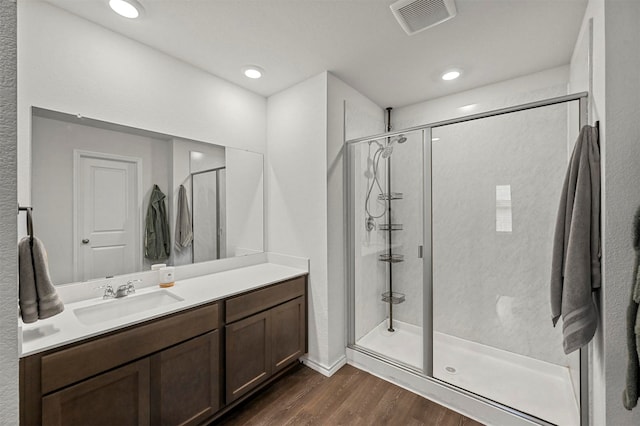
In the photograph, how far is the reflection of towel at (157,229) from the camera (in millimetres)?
1947

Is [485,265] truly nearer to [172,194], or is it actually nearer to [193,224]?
[193,224]

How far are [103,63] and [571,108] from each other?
2.92 m

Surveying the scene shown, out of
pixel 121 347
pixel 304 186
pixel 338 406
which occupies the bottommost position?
pixel 338 406

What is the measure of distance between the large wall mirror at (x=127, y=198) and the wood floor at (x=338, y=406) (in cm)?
114

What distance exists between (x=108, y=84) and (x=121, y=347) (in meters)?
1.55

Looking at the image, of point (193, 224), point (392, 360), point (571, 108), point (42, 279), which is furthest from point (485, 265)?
point (42, 279)

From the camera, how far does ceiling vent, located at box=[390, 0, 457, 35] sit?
1533mm

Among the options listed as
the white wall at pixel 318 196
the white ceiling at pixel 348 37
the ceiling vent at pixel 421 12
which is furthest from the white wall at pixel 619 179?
the white wall at pixel 318 196

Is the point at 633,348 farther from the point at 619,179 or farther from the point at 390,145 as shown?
the point at 390,145

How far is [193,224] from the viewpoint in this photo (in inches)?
86.3

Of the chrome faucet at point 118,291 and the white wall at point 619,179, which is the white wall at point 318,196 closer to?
the chrome faucet at point 118,291

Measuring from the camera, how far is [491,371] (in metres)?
2.23

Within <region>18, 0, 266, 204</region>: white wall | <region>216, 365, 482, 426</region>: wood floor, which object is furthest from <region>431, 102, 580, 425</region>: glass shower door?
<region>18, 0, 266, 204</region>: white wall

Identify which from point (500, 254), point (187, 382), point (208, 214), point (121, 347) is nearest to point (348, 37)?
point (208, 214)
